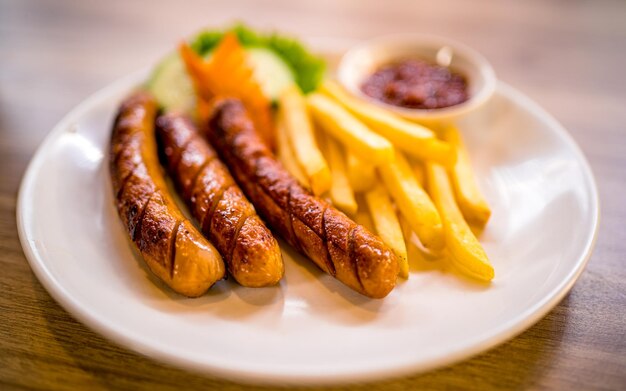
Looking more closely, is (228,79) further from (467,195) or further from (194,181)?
(467,195)

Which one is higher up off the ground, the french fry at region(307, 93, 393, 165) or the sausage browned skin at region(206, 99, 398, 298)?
the french fry at region(307, 93, 393, 165)

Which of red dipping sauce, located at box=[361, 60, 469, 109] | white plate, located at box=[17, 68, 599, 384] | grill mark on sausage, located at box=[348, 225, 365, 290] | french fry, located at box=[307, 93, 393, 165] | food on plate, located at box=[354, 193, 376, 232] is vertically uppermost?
french fry, located at box=[307, 93, 393, 165]

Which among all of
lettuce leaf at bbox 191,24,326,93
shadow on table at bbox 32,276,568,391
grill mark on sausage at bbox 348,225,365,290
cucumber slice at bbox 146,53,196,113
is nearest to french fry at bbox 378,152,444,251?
grill mark on sausage at bbox 348,225,365,290

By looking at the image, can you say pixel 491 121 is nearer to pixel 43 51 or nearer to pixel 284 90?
pixel 284 90

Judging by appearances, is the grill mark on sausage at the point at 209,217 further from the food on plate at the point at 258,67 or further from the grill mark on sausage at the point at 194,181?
the food on plate at the point at 258,67

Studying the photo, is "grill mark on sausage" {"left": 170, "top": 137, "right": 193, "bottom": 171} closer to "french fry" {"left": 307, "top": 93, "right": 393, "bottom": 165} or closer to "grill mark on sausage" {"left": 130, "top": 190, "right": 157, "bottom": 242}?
"grill mark on sausage" {"left": 130, "top": 190, "right": 157, "bottom": 242}

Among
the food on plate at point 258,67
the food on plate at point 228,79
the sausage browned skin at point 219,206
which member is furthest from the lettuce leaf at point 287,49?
the sausage browned skin at point 219,206
